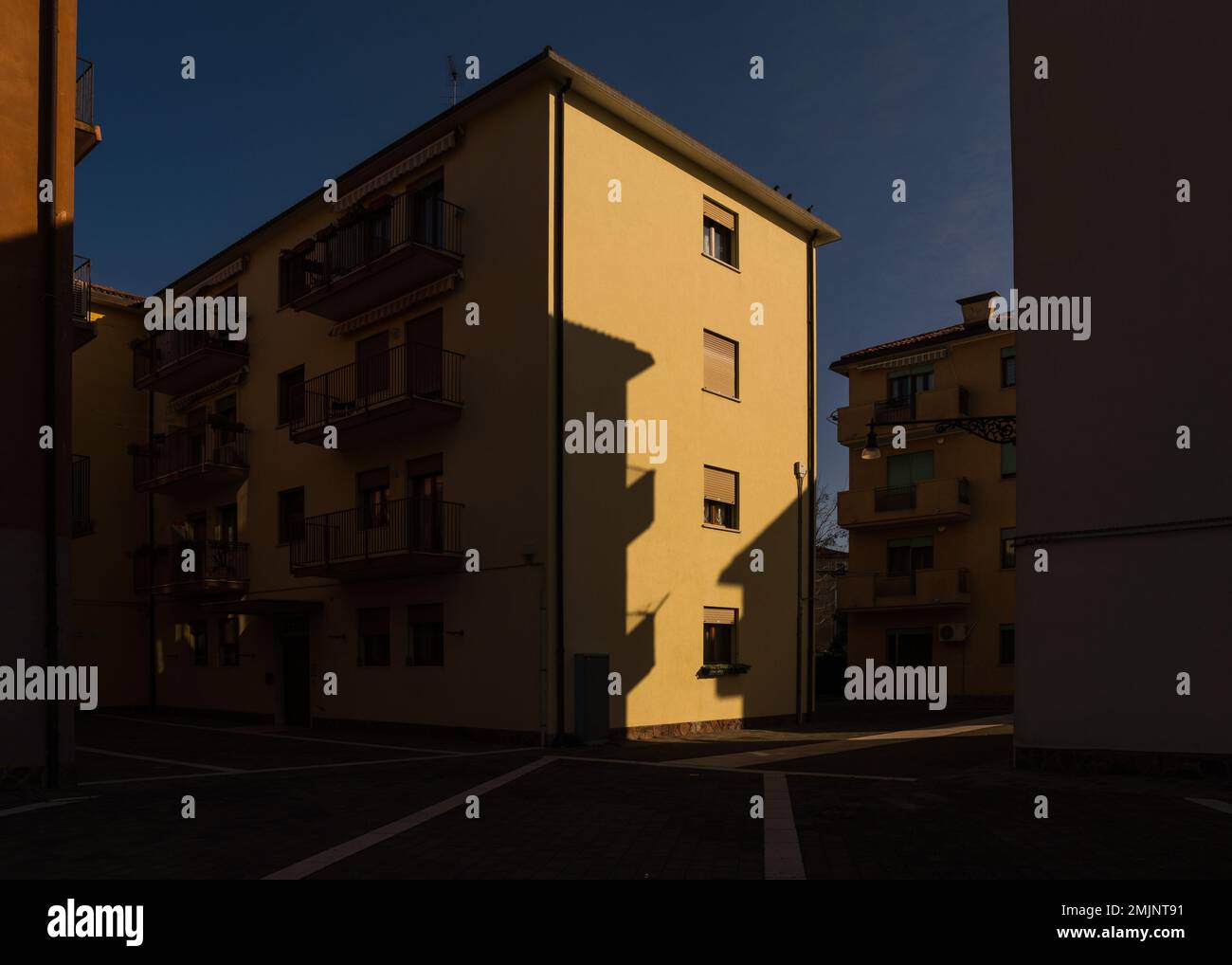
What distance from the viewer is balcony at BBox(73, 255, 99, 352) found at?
1614 cm

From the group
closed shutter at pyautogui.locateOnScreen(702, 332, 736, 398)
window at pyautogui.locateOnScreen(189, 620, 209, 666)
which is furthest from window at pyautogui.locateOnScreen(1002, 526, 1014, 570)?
window at pyautogui.locateOnScreen(189, 620, 209, 666)

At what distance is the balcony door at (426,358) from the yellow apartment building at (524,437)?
0.25 feet

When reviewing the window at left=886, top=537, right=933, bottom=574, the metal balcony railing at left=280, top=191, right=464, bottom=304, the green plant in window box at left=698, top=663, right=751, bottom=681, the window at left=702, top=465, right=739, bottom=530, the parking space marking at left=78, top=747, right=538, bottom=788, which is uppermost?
the metal balcony railing at left=280, top=191, right=464, bottom=304

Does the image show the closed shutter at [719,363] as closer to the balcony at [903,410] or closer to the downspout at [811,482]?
the downspout at [811,482]

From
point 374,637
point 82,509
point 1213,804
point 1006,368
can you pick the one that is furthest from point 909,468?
point 1213,804

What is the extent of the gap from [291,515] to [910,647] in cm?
2151

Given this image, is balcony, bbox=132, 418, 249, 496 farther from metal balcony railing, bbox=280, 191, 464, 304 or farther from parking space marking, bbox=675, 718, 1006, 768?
parking space marking, bbox=675, 718, 1006, 768

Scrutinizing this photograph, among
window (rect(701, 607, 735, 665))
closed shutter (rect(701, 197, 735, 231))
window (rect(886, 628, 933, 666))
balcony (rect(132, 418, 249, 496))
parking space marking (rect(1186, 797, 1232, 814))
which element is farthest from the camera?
window (rect(886, 628, 933, 666))

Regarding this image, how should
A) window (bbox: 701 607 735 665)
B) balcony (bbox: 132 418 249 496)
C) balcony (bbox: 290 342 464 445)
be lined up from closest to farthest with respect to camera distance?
balcony (bbox: 290 342 464 445) < window (bbox: 701 607 735 665) < balcony (bbox: 132 418 249 496)

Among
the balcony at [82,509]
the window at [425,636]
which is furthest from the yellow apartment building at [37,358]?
the balcony at [82,509]

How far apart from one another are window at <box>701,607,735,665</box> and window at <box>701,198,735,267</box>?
7527 mm
